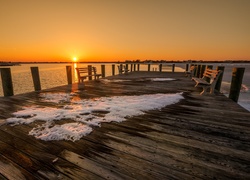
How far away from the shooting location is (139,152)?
2.01m

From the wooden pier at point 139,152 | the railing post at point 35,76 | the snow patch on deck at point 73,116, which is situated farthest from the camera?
the railing post at point 35,76

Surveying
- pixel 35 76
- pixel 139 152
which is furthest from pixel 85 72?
pixel 139 152

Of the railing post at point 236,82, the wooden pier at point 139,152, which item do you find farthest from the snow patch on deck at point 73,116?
the railing post at point 236,82

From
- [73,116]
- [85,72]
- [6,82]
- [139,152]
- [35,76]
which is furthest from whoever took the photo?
[85,72]

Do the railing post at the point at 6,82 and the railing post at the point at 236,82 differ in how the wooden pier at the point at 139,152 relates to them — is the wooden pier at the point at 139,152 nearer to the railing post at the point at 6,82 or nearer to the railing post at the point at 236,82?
the railing post at the point at 6,82

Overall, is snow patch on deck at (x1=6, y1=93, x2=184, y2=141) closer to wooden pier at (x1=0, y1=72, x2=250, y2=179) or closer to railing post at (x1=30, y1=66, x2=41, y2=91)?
wooden pier at (x1=0, y1=72, x2=250, y2=179)

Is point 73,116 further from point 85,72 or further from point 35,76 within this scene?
point 85,72

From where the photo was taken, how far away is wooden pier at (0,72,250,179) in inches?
64.5

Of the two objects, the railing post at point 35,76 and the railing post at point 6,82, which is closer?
the railing post at point 6,82

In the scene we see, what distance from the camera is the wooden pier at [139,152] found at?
164 centimetres

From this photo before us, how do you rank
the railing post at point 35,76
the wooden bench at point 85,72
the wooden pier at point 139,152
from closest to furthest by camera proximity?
the wooden pier at point 139,152 < the railing post at point 35,76 < the wooden bench at point 85,72

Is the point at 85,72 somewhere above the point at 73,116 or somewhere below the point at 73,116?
above

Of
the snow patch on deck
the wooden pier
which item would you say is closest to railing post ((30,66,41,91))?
the snow patch on deck

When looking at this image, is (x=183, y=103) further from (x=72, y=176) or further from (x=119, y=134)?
(x=72, y=176)
